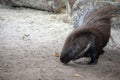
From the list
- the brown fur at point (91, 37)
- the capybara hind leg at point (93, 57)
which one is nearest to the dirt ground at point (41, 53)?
the capybara hind leg at point (93, 57)

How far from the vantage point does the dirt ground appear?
4230 millimetres

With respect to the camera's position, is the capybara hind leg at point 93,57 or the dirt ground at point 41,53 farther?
the capybara hind leg at point 93,57

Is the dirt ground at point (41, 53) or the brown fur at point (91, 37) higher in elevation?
the brown fur at point (91, 37)

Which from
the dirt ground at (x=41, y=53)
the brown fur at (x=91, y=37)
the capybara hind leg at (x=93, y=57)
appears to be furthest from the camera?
the capybara hind leg at (x=93, y=57)

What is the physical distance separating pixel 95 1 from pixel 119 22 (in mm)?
836

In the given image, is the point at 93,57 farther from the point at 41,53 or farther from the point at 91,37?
the point at 41,53

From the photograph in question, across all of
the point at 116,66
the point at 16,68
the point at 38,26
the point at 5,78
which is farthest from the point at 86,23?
the point at 38,26

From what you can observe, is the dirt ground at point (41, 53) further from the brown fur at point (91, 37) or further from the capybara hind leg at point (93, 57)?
the brown fur at point (91, 37)

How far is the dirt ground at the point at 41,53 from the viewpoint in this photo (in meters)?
4.23

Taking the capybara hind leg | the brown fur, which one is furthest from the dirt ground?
the brown fur

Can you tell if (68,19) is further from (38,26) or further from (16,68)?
(16,68)

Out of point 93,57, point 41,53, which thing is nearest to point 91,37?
point 93,57

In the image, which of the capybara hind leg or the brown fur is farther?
Result: the capybara hind leg

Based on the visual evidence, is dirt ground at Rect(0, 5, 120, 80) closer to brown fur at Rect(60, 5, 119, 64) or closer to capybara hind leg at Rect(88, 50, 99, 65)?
capybara hind leg at Rect(88, 50, 99, 65)
